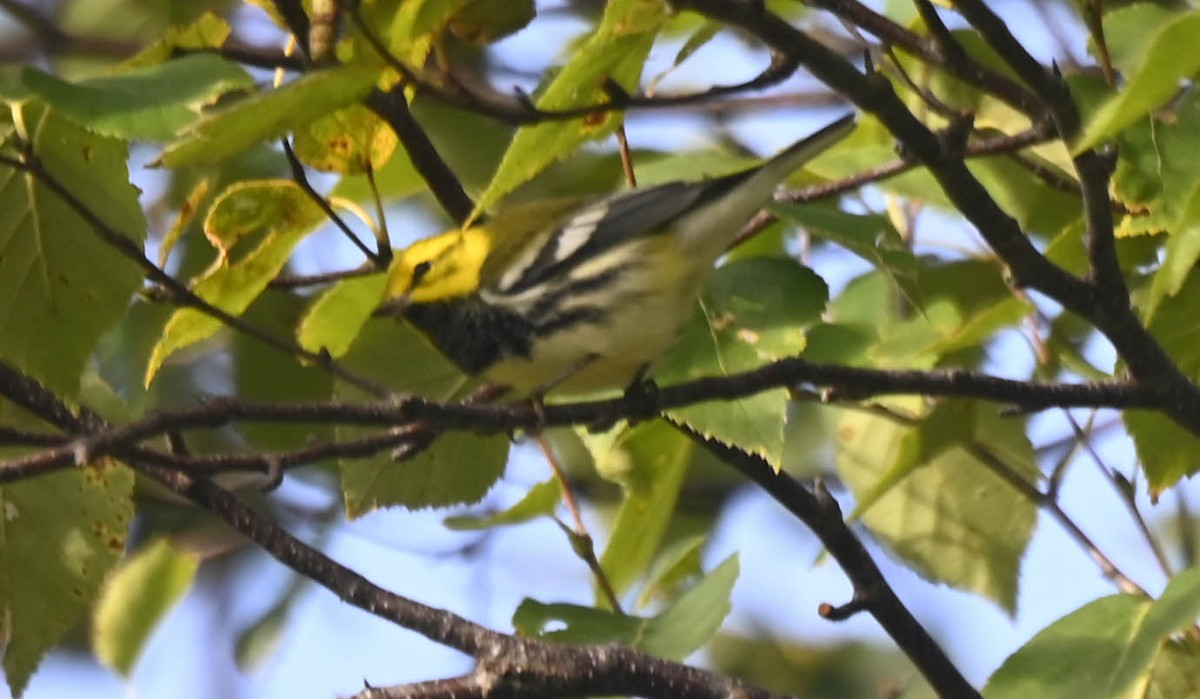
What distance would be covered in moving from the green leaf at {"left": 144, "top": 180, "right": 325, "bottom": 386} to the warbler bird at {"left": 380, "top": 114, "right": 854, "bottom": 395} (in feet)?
0.44

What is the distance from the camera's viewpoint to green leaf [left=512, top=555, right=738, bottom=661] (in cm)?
99

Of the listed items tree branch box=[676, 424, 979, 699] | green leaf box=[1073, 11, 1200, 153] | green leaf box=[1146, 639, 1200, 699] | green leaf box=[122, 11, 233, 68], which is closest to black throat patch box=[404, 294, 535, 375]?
tree branch box=[676, 424, 979, 699]

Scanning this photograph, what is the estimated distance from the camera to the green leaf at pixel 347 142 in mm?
919

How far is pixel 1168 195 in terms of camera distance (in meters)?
0.82

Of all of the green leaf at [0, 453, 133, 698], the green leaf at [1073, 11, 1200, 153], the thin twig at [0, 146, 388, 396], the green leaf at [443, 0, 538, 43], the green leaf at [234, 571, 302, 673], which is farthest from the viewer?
the green leaf at [234, 571, 302, 673]

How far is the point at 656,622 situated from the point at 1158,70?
1.98ft

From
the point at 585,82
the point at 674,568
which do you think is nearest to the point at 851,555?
the point at 674,568

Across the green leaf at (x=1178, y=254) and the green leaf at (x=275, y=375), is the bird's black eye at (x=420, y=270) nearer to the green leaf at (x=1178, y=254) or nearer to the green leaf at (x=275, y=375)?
the green leaf at (x=275, y=375)

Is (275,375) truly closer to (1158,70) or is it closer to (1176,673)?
(1176,673)

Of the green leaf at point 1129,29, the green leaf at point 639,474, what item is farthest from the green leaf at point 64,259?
the green leaf at point 1129,29

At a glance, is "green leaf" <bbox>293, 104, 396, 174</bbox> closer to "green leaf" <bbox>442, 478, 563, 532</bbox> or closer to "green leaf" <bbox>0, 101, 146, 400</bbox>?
"green leaf" <bbox>0, 101, 146, 400</bbox>

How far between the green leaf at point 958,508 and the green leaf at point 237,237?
1.99 ft

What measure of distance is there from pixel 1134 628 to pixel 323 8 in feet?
2.09

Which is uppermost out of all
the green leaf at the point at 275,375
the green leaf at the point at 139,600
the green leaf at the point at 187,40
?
the green leaf at the point at 275,375
